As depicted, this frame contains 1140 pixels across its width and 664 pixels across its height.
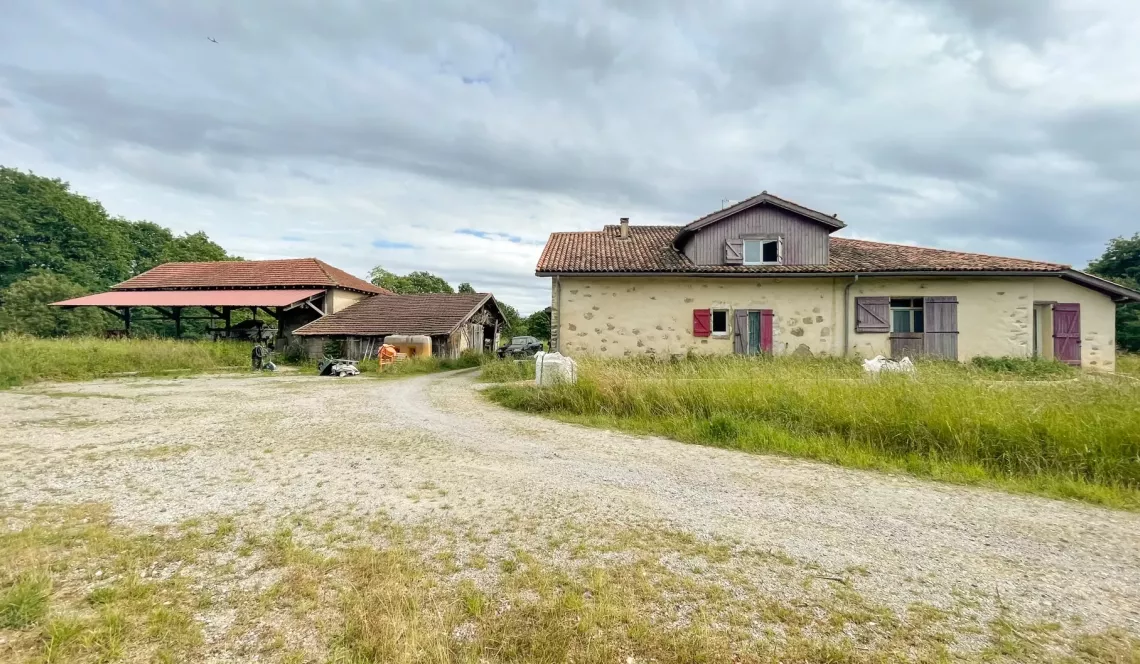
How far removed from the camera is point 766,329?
Result: 1577 cm

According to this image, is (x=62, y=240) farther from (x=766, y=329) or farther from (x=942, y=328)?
(x=942, y=328)

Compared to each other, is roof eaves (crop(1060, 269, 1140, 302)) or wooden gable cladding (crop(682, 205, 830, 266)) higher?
wooden gable cladding (crop(682, 205, 830, 266))

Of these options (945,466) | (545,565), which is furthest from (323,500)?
(945,466)

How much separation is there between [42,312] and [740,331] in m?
46.5

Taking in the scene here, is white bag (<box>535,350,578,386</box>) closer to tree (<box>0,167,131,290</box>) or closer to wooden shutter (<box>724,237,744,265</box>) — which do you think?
wooden shutter (<box>724,237,744,265</box>)

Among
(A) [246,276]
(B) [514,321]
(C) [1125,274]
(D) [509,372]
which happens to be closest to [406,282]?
(B) [514,321]

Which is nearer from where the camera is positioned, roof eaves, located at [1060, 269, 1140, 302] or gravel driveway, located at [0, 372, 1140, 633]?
gravel driveway, located at [0, 372, 1140, 633]

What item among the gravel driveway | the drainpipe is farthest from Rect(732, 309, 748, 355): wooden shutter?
the gravel driveway

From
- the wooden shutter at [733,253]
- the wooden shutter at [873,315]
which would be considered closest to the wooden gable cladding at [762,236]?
the wooden shutter at [733,253]

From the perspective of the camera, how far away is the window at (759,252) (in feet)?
53.8

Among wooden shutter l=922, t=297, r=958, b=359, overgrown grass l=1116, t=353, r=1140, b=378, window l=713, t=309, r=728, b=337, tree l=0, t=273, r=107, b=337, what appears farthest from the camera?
tree l=0, t=273, r=107, b=337

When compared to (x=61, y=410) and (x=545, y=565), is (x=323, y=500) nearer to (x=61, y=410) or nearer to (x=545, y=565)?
(x=545, y=565)

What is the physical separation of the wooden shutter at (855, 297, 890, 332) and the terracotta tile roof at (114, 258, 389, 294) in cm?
2462

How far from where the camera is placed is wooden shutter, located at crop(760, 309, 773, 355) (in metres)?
15.7
